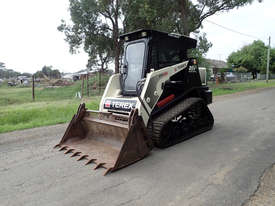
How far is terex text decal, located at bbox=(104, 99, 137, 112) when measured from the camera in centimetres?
389

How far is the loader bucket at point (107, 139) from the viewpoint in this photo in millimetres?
3195

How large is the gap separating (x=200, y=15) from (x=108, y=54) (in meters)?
10.7

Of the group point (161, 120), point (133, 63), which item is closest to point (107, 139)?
point (161, 120)

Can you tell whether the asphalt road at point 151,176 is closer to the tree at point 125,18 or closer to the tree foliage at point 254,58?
the tree at point 125,18

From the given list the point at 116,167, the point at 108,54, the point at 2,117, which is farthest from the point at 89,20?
the point at 116,167

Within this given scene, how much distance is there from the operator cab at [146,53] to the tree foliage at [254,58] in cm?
4759

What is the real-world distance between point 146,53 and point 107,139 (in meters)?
1.99

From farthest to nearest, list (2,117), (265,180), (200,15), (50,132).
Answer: (200,15) < (2,117) < (50,132) < (265,180)

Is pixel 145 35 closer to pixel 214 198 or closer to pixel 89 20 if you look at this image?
pixel 214 198

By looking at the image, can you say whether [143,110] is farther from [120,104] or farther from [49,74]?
[49,74]

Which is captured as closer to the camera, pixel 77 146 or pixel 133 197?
pixel 133 197

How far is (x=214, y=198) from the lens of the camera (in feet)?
7.64

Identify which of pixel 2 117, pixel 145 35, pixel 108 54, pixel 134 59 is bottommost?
pixel 2 117

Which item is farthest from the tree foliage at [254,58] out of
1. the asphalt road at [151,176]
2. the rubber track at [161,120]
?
the rubber track at [161,120]
